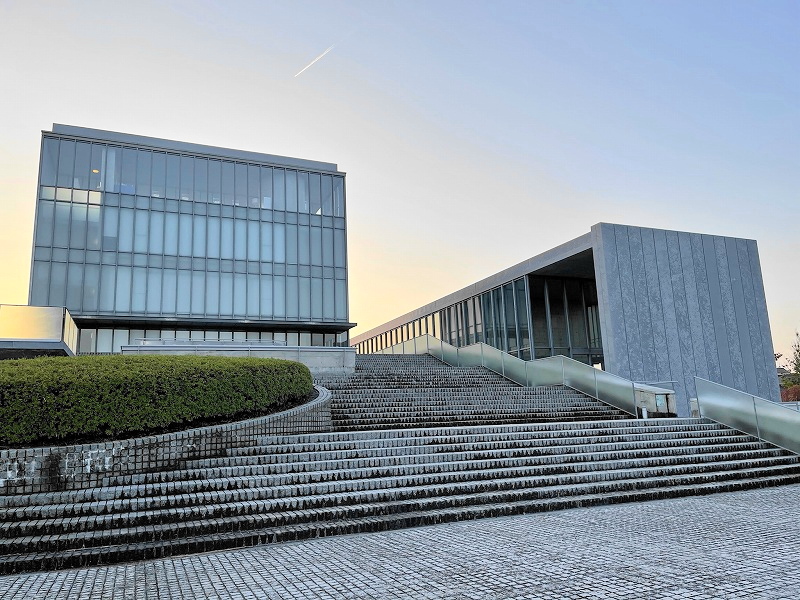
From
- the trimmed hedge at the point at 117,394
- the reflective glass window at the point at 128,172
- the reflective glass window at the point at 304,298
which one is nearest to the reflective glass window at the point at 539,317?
the reflective glass window at the point at 304,298

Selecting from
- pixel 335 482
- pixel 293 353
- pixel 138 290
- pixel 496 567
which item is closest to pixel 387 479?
pixel 335 482

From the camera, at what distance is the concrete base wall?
18.5m

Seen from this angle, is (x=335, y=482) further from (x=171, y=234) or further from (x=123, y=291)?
(x=171, y=234)

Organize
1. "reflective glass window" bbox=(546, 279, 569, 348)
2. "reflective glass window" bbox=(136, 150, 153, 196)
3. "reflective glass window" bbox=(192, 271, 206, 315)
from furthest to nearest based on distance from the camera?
1. "reflective glass window" bbox=(136, 150, 153, 196)
2. "reflective glass window" bbox=(192, 271, 206, 315)
3. "reflective glass window" bbox=(546, 279, 569, 348)

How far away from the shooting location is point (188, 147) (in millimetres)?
36562

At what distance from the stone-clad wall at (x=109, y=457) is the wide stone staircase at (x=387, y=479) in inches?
8.4

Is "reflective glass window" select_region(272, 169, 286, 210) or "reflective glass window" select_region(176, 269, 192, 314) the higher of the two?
"reflective glass window" select_region(272, 169, 286, 210)

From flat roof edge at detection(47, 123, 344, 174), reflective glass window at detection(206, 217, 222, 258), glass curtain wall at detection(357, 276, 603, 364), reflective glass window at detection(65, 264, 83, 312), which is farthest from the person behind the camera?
reflective glass window at detection(206, 217, 222, 258)

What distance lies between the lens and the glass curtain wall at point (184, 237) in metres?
33.0

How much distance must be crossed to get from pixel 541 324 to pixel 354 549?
2364 cm

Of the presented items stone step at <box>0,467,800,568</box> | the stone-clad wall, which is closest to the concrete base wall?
the stone-clad wall

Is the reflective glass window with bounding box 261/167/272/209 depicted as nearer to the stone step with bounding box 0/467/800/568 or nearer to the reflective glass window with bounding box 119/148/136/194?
the reflective glass window with bounding box 119/148/136/194

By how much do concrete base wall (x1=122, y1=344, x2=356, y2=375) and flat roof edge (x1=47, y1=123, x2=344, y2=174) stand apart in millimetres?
21095

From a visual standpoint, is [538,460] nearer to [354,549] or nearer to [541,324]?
[354,549]
